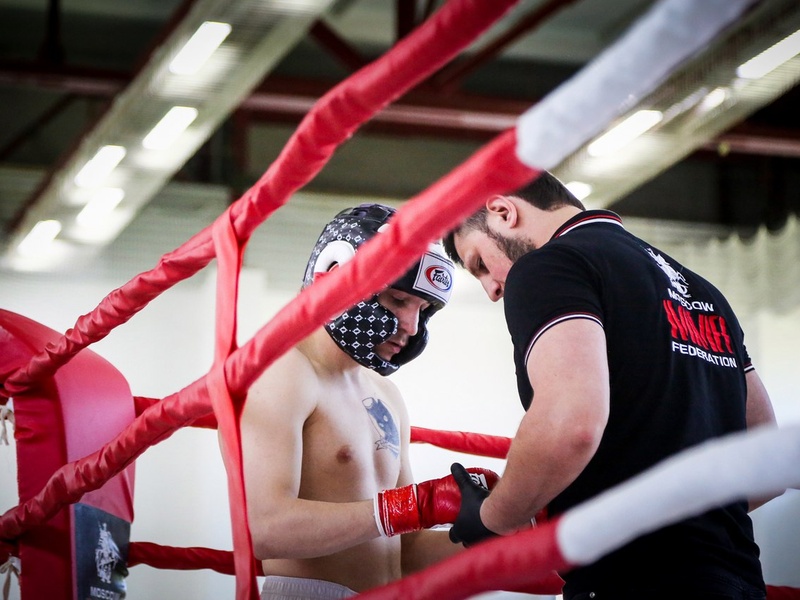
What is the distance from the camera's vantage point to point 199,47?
3949 mm

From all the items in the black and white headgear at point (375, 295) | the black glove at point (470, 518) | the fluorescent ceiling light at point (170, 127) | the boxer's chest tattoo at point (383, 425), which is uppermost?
the fluorescent ceiling light at point (170, 127)

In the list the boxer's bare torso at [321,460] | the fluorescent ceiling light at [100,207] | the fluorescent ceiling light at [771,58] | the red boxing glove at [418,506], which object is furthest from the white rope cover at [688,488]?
the fluorescent ceiling light at [100,207]

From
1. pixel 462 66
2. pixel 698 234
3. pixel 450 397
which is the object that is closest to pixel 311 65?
pixel 462 66

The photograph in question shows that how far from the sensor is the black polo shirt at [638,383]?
132 cm

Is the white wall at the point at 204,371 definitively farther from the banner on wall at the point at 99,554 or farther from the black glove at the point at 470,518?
the black glove at the point at 470,518

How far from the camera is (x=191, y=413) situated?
1452 millimetres

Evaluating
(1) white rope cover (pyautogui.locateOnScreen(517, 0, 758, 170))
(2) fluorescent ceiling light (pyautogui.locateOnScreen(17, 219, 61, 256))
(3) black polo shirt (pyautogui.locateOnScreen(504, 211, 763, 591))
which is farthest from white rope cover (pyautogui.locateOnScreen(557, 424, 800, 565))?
(2) fluorescent ceiling light (pyautogui.locateOnScreen(17, 219, 61, 256))

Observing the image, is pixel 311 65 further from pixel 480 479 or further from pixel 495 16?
pixel 495 16

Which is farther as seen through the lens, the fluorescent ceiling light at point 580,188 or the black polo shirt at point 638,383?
the fluorescent ceiling light at point 580,188

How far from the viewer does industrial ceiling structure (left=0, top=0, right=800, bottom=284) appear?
4156mm

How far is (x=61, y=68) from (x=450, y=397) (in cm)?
269

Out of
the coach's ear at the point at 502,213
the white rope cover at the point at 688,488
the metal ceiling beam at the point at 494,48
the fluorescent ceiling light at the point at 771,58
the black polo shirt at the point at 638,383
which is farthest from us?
the metal ceiling beam at the point at 494,48

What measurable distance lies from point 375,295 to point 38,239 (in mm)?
3886

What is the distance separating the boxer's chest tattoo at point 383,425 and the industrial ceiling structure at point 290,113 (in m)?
1.97
